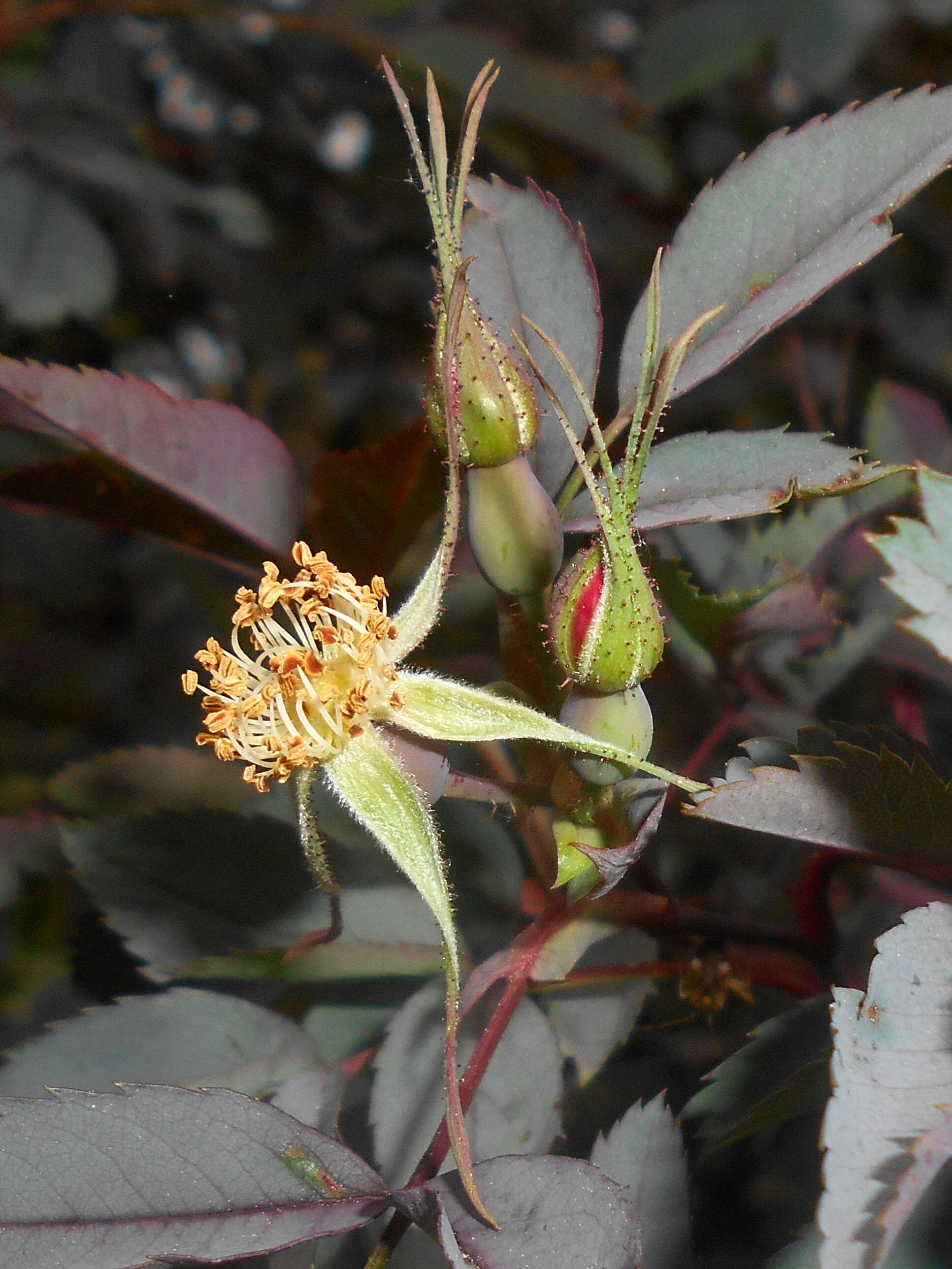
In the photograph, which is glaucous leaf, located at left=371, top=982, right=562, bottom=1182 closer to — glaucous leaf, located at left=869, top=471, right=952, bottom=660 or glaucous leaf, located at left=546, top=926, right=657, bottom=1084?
glaucous leaf, located at left=546, top=926, right=657, bottom=1084

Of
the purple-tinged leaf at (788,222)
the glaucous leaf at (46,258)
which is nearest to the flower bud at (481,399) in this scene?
the purple-tinged leaf at (788,222)

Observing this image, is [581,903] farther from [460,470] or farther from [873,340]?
[873,340]

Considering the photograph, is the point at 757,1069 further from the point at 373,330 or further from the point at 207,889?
the point at 373,330

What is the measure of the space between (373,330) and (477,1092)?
76.6 inches

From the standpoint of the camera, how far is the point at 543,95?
151 cm

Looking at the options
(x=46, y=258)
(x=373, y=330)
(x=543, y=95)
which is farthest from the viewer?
(x=373, y=330)

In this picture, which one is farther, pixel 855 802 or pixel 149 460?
pixel 149 460

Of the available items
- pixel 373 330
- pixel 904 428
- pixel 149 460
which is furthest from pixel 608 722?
pixel 373 330

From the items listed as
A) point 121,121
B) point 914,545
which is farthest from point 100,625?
point 914,545

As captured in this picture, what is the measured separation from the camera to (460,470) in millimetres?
666

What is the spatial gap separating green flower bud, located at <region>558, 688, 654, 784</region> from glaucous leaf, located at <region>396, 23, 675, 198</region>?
1.10 m

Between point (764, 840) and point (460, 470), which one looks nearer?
point (460, 470)

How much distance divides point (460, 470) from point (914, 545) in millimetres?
268

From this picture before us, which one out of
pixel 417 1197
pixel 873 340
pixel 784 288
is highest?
pixel 873 340
